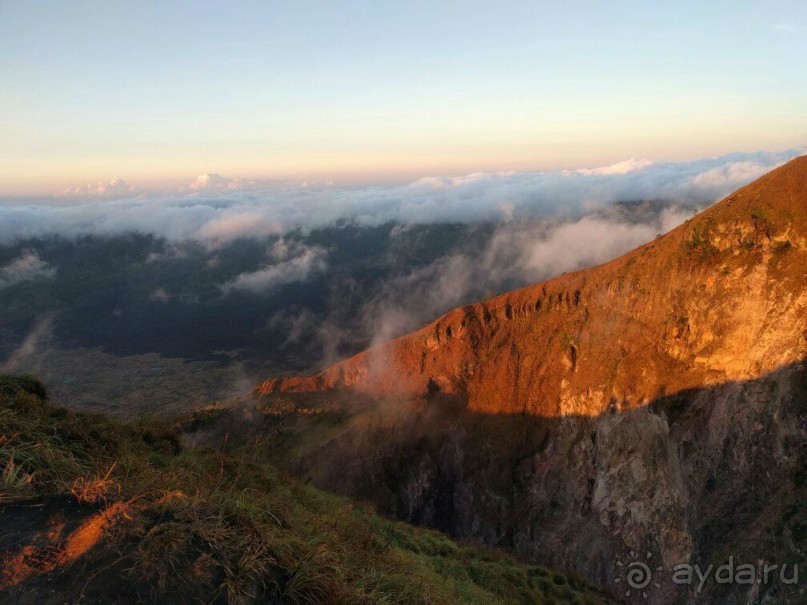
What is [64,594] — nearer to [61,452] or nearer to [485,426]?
[61,452]

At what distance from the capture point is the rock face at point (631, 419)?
20219 mm

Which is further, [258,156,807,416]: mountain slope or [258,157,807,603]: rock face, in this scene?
[258,156,807,416]: mountain slope

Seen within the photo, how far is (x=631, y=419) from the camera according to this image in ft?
80.8

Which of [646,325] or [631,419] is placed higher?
[646,325]

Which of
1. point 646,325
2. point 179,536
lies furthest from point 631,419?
point 179,536

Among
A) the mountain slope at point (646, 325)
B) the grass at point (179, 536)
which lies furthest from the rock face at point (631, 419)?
the grass at point (179, 536)

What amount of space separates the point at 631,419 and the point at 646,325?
5.46 metres

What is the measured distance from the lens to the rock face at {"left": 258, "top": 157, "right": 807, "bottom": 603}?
2022 centimetres

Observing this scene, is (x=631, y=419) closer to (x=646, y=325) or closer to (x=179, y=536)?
(x=646, y=325)

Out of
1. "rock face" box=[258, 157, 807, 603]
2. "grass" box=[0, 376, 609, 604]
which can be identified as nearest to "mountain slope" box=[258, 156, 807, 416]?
"rock face" box=[258, 157, 807, 603]

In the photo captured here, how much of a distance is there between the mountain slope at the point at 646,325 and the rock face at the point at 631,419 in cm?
9

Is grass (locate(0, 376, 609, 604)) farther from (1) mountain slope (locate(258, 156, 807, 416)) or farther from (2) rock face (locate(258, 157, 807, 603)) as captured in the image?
(1) mountain slope (locate(258, 156, 807, 416))

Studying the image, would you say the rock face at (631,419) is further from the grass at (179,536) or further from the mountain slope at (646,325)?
the grass at (179,536)

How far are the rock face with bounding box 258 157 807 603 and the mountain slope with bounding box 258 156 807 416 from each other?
0.30 ft
